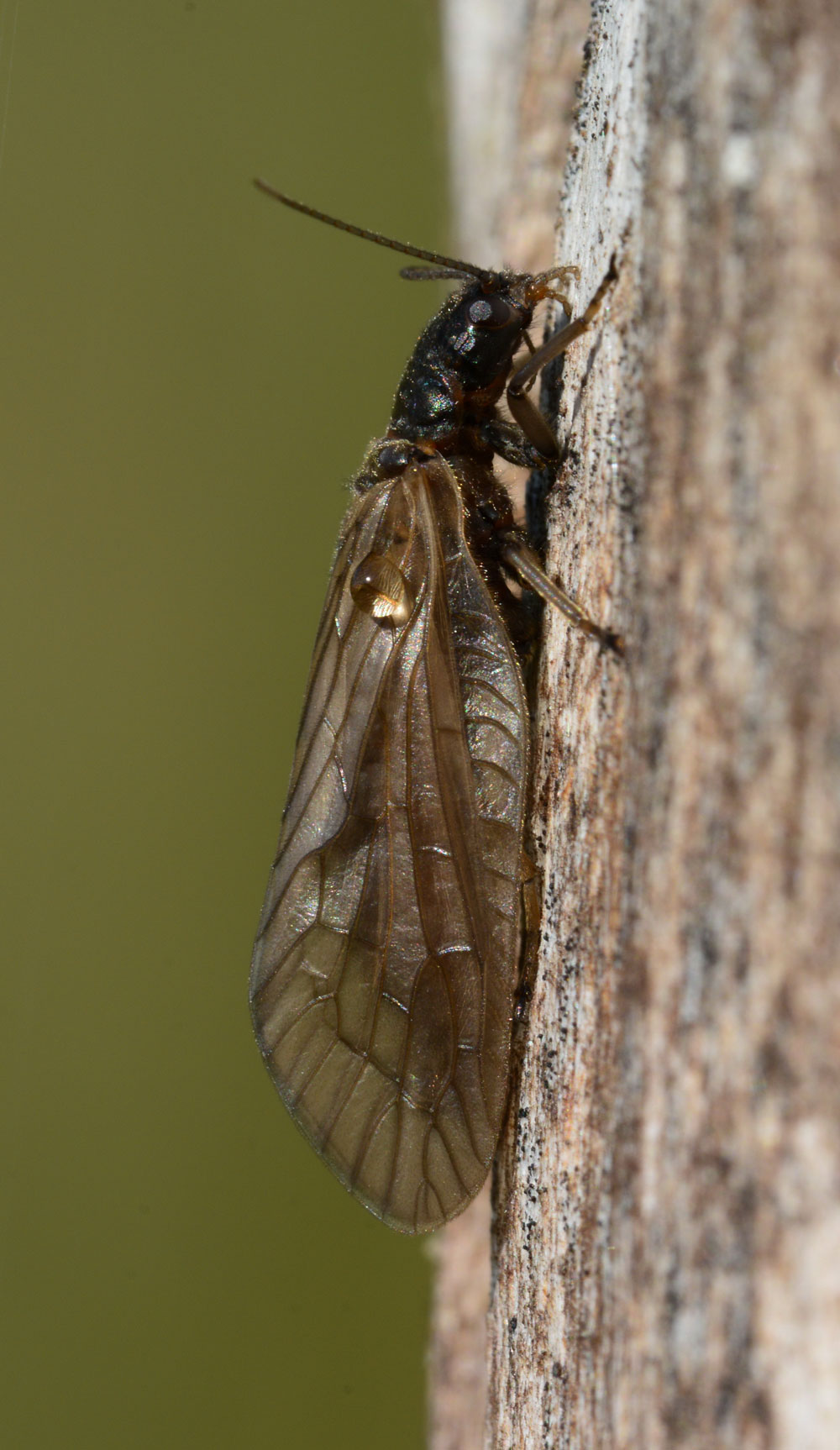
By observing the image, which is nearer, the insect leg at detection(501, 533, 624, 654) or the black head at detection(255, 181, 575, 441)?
the insect leg at detection(501, 533, 624, 654)

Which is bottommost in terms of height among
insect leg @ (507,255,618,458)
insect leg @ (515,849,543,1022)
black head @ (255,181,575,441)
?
insect leg @ (515,849,543,1022)

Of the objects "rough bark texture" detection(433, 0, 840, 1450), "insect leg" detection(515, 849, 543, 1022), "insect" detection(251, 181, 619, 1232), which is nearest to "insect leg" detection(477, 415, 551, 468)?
"insect" detection(251, 181, 619, 1232)

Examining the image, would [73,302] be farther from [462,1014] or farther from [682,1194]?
[682,1194]

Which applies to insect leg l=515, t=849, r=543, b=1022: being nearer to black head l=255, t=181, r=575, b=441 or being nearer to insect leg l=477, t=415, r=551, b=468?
insect leg l=477, t=415, r=551, b=468

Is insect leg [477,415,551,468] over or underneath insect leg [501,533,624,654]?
over

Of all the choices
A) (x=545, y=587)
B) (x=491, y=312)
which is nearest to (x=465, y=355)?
(x=491, y=312)

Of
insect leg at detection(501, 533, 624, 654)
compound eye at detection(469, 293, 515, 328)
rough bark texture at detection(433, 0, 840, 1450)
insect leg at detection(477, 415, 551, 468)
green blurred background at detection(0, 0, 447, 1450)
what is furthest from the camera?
green blurred background at detection(0, 0, 447, 1450)
